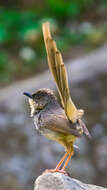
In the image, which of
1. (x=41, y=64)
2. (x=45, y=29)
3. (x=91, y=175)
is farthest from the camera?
(x=41, y=64)

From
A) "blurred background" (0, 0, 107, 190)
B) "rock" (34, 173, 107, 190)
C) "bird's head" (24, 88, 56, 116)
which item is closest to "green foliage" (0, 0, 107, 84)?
"blurred background" (0, 0, 107, 190)

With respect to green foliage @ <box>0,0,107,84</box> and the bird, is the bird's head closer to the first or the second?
the bird

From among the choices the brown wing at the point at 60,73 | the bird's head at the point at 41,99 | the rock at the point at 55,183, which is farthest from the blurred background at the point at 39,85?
the brown wing at the point at 60,73

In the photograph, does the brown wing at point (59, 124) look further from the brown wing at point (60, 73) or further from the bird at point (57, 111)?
the brown wing at point (60, 73)

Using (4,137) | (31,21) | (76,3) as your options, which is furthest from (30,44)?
(4,137)

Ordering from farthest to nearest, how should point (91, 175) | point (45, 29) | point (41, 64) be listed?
point (41, 64), point (91, 175), point (45, 29)

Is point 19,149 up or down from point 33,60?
down

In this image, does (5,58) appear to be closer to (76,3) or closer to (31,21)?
(31,21)
